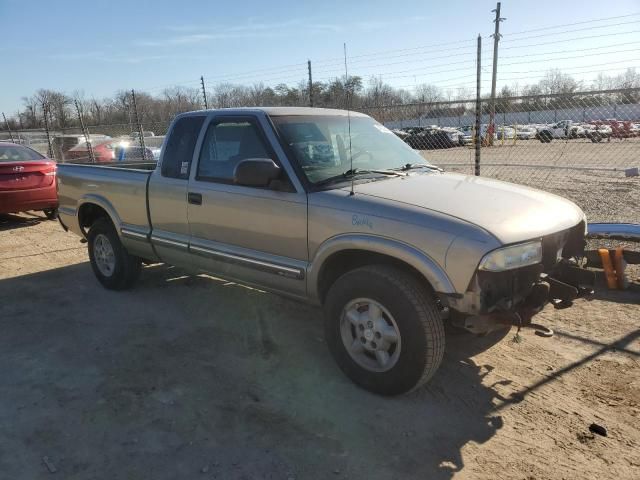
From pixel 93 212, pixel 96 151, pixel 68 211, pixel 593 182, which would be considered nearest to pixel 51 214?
pixel 96 151

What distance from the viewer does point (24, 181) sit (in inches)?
353

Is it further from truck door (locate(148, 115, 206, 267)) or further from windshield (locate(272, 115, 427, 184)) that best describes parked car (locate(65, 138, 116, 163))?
windshield (locate(272, 115, 427, 184))

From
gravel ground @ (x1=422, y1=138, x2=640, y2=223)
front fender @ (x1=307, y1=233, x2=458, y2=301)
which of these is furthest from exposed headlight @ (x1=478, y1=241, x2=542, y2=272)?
gravel ground @ (x1=422, y1=138, x2=640, y2=223)

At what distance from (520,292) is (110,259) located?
4.44 meters

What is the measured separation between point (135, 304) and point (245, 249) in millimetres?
1854

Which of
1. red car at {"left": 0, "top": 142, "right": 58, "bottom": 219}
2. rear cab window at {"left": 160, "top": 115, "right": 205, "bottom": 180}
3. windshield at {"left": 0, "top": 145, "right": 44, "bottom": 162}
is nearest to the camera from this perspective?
rear cab window at {"left": 160, "top": 115, "right": 205, "bottom": 180}

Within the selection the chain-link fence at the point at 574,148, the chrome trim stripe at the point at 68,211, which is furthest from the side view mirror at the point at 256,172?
the chain-link fence at the point at 574,148

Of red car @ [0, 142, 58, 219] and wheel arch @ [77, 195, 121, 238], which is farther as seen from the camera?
red car @ [0, 142, 58, 219]

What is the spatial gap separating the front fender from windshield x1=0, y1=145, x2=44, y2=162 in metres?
8.08

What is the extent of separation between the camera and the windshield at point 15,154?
9172mm

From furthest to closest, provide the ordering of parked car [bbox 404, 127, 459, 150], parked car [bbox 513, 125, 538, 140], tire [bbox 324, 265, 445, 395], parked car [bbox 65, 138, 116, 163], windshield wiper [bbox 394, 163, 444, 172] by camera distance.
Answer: parked car [bbox 513, 125, 538, 140]
parked car [bbox 404, 127, 459, 150]
parked car [bbox 65, 138, 116, 163]
windshield wiper [bbox 394, 163, 444, 172]
tire [bbox 324, 265, 445, 395]

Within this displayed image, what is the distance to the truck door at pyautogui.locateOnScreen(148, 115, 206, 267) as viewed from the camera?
4492 millimetres

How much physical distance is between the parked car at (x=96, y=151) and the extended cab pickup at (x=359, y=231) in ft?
34.6

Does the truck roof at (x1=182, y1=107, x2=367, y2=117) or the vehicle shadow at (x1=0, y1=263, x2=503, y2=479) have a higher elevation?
the truck roof at (x1=182, y1=107, x2=367, y2=117)
